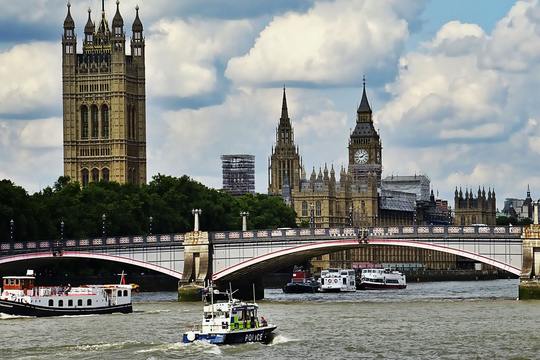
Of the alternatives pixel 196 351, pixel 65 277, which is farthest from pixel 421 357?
pixel 65 277

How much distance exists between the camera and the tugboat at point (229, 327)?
77.8 metres

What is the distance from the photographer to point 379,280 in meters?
162

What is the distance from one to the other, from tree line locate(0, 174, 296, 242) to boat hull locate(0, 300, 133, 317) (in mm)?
33283

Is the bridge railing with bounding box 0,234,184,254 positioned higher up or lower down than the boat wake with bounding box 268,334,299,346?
higher up

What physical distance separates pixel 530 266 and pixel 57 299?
2729 cm

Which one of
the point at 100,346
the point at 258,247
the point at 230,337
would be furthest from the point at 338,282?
the point at 100,346

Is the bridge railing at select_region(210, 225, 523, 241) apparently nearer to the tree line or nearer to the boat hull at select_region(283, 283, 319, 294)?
the tree line

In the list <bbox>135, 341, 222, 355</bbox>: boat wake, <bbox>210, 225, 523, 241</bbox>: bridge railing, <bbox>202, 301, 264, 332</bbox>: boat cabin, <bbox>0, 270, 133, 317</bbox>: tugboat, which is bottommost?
<bbox>135, 341, 222, 355</bbox>: boat wake

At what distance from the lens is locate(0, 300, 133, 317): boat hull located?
99.5 meters

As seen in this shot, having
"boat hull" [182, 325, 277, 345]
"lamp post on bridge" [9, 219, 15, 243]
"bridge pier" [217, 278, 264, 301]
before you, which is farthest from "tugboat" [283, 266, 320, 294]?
"boat hull" [182, 325, 277, 345]

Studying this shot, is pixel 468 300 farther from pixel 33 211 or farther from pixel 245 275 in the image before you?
pixel 33 211

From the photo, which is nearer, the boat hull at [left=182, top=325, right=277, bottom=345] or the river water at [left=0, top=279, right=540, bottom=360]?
the river water at [left=0, top=279, right=540, bottom=360]

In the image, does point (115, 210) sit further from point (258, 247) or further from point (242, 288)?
point (258, 247)

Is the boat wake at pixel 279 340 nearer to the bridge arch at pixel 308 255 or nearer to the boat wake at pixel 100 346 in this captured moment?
the boat wake at pixel 100 346
